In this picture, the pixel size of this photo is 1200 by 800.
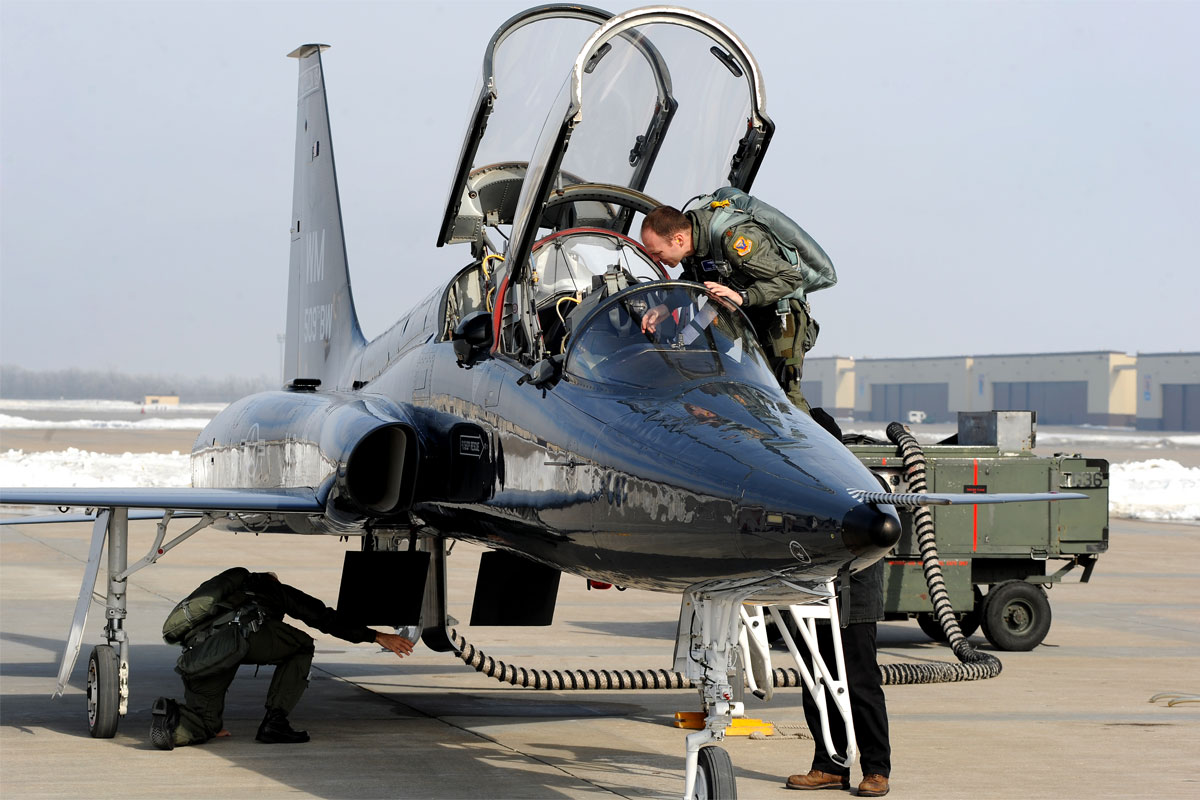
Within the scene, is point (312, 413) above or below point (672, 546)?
above

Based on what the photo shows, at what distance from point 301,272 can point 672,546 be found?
9.80 m

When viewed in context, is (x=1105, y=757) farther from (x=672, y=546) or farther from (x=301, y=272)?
(x=301, y=272)

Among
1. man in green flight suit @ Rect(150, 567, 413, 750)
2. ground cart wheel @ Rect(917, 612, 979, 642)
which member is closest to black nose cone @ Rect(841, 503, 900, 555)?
man in green flight suit @ Rect(150, 567, 413, 750)

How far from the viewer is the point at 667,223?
271 inches

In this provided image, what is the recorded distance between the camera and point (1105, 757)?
27.0 ft

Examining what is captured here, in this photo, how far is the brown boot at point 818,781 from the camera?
23.8ft

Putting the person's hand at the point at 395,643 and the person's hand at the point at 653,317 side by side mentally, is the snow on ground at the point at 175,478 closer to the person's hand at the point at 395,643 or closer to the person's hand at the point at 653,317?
the person's hand at the point at 395,643

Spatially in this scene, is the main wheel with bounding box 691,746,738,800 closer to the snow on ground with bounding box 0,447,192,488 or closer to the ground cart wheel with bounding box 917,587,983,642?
the ground cart wheel with bounding box 917,587,983,642

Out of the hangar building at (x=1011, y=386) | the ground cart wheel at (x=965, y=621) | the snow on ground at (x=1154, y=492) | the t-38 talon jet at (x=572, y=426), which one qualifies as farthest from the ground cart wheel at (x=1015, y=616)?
the hangar building at (x=1011, y=386)

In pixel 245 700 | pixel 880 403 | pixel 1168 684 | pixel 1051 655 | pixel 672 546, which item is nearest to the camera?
pixel 672 546

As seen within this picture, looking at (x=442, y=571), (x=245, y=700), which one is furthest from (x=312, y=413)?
(x=245, y=700)

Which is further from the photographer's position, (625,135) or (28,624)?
(28,624)

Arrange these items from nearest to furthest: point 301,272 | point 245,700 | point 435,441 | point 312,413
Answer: point 435,441, point 312,413, point 245,700, point 301,272

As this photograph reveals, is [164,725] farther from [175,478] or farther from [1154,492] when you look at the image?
[1154,492]
